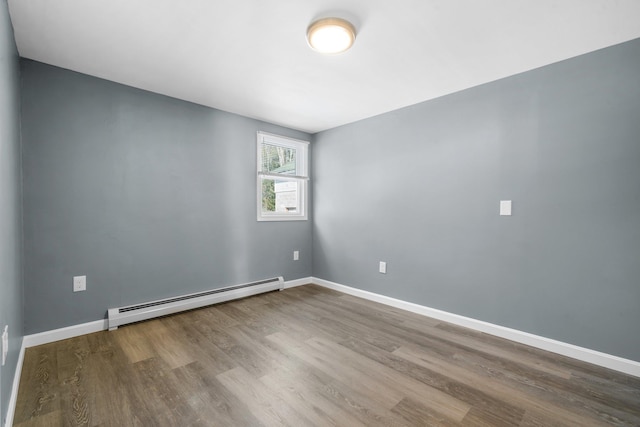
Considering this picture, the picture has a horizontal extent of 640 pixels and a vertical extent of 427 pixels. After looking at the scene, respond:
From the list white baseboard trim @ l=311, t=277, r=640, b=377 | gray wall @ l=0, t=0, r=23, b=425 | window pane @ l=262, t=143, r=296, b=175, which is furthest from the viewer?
window pane @ l=262, t=143, r=296, b=175

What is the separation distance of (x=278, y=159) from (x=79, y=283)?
8.26ft

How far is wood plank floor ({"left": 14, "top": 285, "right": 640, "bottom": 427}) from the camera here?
1439mm

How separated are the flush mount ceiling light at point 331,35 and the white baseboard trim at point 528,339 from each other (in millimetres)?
2539

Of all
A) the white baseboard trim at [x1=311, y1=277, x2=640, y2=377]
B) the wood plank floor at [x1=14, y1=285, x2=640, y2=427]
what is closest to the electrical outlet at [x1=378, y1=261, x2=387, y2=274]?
the white baseboard trim at [x1=311, y1=277, x2=640, y2=377]

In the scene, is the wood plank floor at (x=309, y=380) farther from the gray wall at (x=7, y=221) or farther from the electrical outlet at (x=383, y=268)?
the electrical outlet at (x=383, y=268)

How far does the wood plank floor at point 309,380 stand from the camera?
1.44 metres

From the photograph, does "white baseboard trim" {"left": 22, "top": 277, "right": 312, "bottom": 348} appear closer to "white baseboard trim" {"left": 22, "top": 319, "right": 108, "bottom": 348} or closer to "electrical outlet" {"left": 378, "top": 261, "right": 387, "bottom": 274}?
"white baseboard trim" {"left": 22, "top": 319, "right": 108, "bottom": 348}

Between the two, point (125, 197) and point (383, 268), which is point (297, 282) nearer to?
point (383, 268)

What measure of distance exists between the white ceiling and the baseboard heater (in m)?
2.10

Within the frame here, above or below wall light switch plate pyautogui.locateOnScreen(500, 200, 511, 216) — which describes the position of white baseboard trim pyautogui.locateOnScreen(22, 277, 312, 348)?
below

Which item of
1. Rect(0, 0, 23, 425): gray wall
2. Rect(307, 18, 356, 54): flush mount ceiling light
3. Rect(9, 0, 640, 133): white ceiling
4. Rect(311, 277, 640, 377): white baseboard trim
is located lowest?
Rect(311, 277, 640, 377): white baseboard trim

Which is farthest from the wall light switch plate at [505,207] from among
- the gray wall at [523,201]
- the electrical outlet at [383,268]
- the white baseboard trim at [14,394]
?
the white baseboard trim at [14,394]

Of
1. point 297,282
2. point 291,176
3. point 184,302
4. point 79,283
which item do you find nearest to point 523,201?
point 291,176

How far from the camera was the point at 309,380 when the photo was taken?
1747 mm
